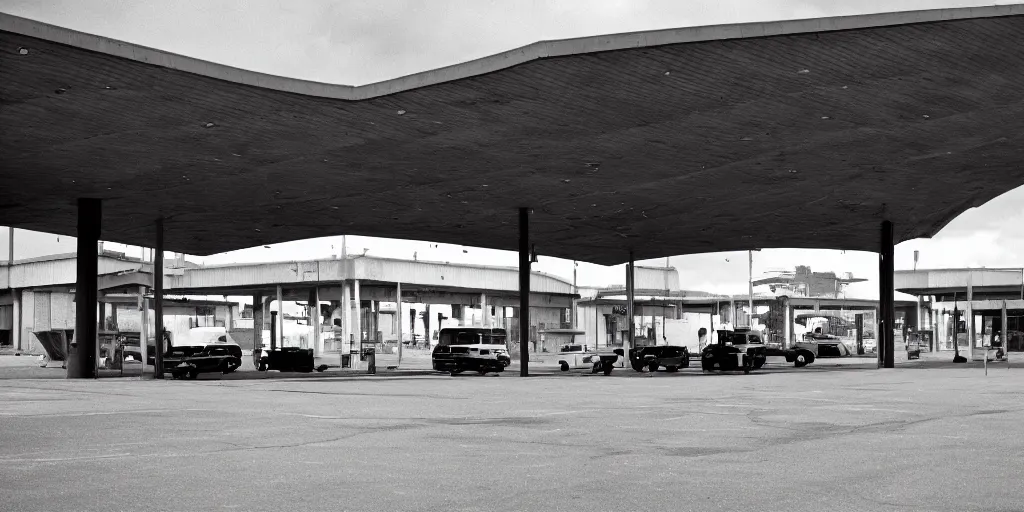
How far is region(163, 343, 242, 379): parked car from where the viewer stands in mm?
38469

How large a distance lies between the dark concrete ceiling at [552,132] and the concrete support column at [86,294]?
0.92 metres

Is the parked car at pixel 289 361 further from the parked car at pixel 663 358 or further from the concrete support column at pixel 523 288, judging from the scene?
the parked car at pixel 663 358

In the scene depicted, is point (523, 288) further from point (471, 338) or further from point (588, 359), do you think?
point (588, 359)

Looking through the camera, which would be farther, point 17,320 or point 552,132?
point 17,320

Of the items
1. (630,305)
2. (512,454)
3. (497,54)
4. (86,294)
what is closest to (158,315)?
(86,294)

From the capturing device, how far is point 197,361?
39094 millimetres

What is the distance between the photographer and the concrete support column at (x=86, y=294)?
3688cm

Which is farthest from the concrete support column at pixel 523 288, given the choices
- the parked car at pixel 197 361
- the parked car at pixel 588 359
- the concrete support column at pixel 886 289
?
the concrete support column at pixel 886 289

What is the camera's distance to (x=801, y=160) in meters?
33.6

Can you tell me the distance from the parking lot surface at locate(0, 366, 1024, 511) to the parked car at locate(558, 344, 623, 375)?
67.2 ft

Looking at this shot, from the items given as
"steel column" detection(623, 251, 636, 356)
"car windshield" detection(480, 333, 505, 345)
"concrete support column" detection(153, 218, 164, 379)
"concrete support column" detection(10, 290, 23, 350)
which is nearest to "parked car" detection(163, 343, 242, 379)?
"concrete support column" detection(153, 218, 164, 379)

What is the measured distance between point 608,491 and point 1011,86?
19.5 meters

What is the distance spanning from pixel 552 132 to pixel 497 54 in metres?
6.56

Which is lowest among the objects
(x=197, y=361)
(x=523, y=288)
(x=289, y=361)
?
(x=289, y=361)
